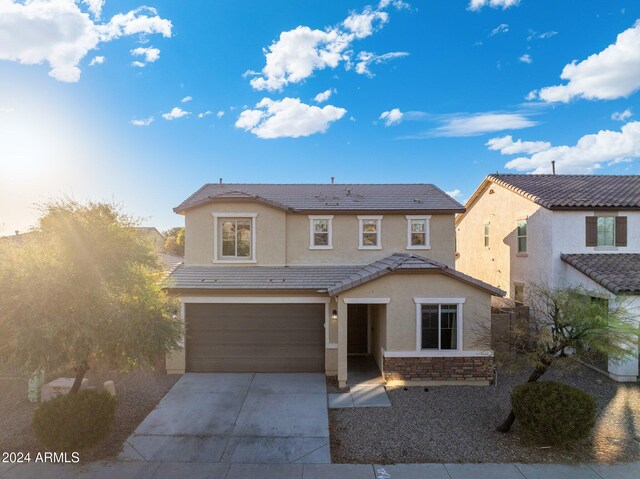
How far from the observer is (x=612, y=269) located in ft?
43.1

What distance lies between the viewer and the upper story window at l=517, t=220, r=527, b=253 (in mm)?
16969

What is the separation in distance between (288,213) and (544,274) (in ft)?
36.6

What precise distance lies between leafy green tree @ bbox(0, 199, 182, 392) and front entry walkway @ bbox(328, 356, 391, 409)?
16.4 ft

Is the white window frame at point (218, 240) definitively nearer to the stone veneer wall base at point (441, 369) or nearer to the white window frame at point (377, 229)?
the white window frame at point (377, 229)

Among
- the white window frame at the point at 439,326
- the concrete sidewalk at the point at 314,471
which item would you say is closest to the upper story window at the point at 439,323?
the white window frame at the point at 439,326

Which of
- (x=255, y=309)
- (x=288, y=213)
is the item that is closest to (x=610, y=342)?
(x=255, y=309)

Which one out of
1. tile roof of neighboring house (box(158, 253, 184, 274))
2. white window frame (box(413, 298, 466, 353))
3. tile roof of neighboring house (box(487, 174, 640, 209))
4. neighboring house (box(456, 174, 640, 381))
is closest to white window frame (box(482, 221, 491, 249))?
neighboring house (box(456, 174, 640, 381))

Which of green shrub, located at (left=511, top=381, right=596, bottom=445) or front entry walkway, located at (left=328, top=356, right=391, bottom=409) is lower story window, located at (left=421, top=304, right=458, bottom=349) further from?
green shrub, located at (left=511, top=381, right=596, bottom=445)

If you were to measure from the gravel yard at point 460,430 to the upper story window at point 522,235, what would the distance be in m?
7.19

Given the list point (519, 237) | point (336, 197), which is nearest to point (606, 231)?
point (519, 237)

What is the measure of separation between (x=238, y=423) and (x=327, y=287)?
203 inches

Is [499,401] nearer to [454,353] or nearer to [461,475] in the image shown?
[454,353]

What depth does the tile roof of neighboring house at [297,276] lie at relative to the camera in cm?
1146

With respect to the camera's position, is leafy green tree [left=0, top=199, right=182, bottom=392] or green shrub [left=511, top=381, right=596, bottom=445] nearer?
leafy green tree [left=0, top=199, right=182, bottom=392]
